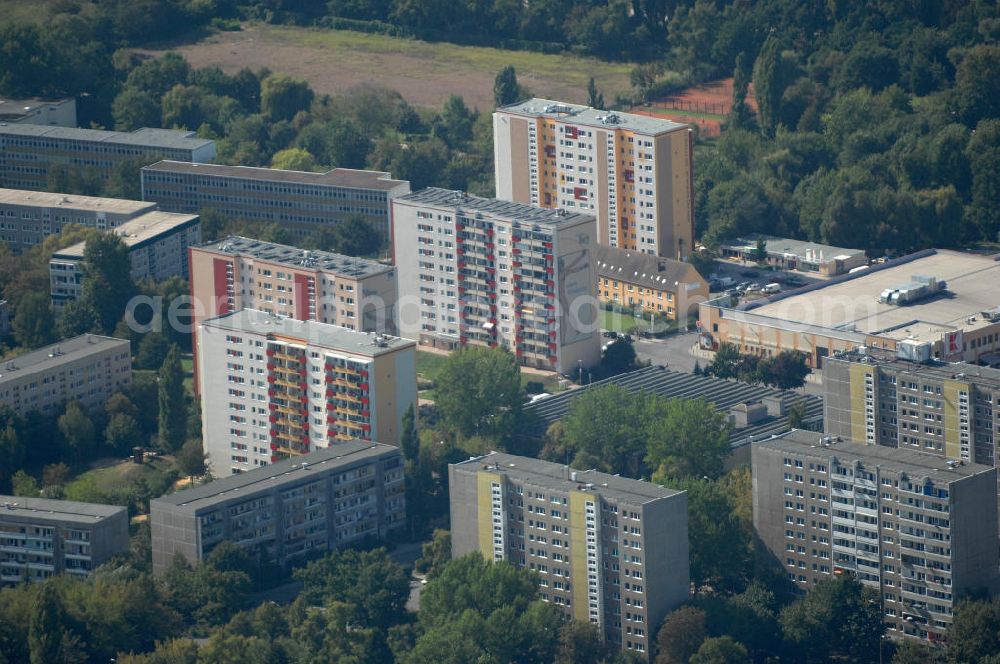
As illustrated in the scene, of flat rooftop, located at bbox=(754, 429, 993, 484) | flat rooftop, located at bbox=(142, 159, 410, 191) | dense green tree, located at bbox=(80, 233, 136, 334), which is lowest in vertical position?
flat rooftop, located at bbox=(754, 429, 993, 484)

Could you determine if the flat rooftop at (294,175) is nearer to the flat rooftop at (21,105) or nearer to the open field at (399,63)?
the flat rooftop at (21,105)

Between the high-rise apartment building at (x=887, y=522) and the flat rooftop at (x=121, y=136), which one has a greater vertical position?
the flat rooftop at (x=121, y=136)

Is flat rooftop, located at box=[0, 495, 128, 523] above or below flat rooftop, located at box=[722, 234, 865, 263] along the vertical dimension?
below

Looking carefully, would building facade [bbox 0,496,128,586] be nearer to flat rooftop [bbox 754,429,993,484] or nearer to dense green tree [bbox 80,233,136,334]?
flat rooftop [bbox 754,429,993,484]

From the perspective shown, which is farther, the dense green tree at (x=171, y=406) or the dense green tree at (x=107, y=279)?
the dense green tree at (x=107, y=279)

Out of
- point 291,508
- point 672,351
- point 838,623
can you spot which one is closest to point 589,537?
point 838,623

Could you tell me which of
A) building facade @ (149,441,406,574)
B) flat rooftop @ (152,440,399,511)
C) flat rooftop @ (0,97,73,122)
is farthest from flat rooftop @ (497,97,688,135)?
building facade @ (149,441,406,574)

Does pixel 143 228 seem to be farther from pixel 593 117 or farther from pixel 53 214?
pixel 593 117

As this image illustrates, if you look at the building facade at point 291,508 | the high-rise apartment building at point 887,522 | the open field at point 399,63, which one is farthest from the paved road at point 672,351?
the open field at point 399,63
